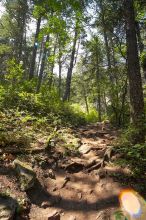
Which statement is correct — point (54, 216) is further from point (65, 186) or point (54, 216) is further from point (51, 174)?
point (51, 174)

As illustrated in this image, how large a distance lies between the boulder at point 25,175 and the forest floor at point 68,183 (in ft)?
0.37

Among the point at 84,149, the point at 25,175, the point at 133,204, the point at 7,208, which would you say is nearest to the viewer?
the point at 7,208

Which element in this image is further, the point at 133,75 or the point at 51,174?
the point at 133,75

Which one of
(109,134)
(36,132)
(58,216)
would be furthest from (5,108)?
(58,216)

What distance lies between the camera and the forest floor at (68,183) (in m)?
4.82

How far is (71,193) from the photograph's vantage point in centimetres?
544

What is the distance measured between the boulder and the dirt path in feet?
0.56

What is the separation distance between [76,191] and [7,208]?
1.71 meters

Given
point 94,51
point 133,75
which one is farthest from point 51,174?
point 94,51

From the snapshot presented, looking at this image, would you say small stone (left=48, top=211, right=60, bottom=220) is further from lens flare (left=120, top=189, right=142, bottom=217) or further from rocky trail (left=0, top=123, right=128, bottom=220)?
lens flare (left=120, top=189, right=142, bottom=217)

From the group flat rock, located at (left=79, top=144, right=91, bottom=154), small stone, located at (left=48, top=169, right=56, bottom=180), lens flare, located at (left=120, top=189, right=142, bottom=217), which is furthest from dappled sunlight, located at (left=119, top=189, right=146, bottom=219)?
flat rock, located at (left=79, top=144, right=91, bottom=154)

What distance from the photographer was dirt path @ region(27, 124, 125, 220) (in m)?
4.80

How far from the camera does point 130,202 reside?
4734 millimetres

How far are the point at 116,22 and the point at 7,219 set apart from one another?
375 inches
